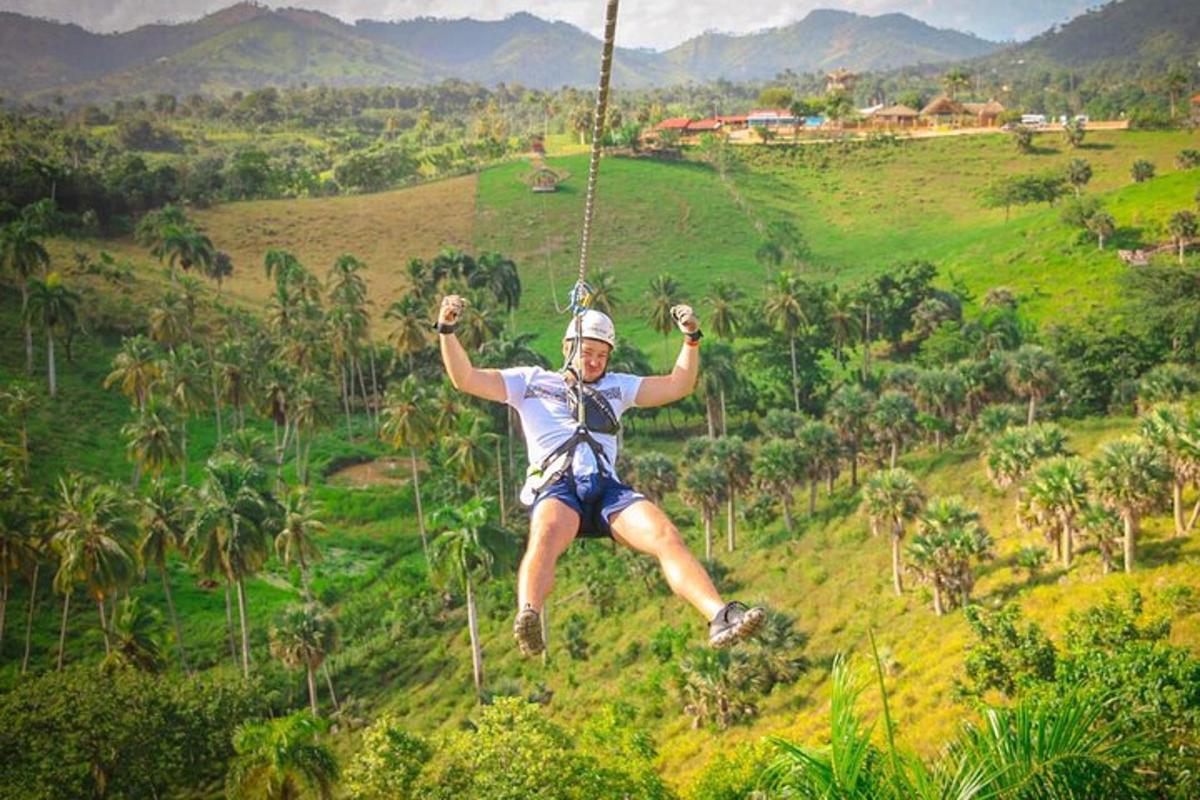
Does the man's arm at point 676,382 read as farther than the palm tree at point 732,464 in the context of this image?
No

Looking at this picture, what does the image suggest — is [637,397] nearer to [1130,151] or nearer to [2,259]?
[2,259]

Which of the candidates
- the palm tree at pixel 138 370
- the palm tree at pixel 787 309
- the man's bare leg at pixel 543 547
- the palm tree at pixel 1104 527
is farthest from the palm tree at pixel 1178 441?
the palm tree at pixel 138 370

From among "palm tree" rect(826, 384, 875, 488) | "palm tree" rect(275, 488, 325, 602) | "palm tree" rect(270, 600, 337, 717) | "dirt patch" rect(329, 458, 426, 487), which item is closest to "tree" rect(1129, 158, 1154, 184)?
"palm tree" rect(826, 384, 875, 488)

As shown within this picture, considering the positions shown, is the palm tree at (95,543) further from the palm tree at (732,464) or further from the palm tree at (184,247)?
the palm tree at (184,247)

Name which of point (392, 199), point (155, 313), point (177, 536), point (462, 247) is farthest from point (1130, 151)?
point (177, 536)

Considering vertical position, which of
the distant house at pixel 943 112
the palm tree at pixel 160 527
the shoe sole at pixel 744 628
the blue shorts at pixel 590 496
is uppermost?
the distant house at pixel 943 112

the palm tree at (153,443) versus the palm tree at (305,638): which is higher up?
the palm tree at (153,443)

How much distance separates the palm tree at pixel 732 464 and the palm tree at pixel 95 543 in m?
32.9

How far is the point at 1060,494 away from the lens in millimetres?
45125

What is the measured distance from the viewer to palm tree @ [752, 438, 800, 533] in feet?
196

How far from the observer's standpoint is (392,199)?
13238 cm

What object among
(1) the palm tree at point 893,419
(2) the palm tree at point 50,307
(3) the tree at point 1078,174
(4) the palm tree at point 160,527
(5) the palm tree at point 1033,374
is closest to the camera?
(4) the palm tree at point 160,527

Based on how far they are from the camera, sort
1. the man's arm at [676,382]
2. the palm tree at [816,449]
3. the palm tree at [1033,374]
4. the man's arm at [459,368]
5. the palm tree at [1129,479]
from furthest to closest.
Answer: the palm tree at [1033,374], the palm tree at [816,449], the palm tree at [1129,479], the man's arm at [676,382], the man's arm at [459,368]

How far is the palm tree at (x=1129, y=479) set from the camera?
140 feet
